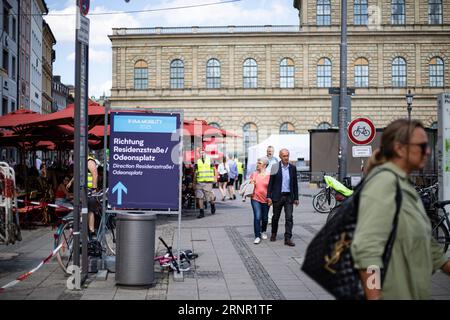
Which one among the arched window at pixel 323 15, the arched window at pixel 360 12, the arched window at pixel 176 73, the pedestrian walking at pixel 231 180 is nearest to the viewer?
the pedestrian walking at pixel 231 180

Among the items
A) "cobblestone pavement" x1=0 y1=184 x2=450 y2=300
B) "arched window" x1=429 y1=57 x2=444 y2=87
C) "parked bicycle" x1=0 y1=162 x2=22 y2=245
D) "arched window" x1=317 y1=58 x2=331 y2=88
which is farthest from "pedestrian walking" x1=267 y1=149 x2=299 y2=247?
"arched window" x1=429 y1=57 x2=444 y2=87

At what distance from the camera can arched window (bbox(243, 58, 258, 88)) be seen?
6019cm

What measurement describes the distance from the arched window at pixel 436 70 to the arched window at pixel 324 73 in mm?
9306

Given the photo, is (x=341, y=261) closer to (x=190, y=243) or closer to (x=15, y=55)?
(x=190, y=243)

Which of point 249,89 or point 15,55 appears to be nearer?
point 15,55

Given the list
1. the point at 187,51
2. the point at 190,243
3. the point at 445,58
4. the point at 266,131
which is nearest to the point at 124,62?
Result: the point at 187,51

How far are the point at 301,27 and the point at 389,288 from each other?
59.2m

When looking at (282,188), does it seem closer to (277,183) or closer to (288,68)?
(277,183)

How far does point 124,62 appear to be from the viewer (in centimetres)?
6059

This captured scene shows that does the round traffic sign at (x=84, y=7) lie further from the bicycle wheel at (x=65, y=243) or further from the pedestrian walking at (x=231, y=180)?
the pedestrian walking at (x=231, y=180)

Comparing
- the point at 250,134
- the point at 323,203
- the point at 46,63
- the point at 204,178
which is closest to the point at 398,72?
the point at 250,134

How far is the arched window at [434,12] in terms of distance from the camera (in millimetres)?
59375

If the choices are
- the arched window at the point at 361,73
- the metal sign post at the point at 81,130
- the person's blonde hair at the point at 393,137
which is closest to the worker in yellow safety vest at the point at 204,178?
the metal sign post at the point at 81,130

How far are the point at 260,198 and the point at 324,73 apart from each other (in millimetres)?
48821
